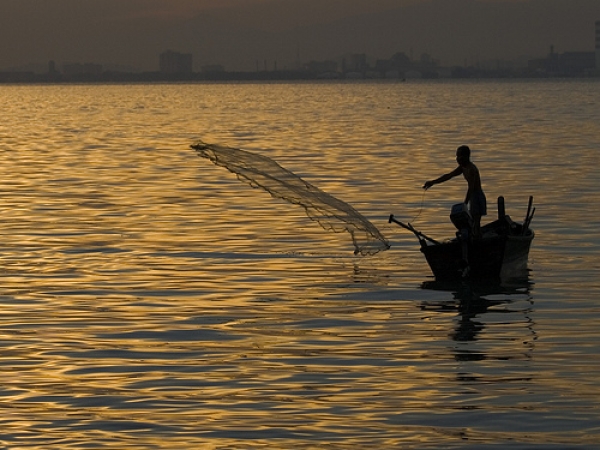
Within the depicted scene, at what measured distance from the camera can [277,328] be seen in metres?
19.1

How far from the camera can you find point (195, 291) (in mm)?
22516

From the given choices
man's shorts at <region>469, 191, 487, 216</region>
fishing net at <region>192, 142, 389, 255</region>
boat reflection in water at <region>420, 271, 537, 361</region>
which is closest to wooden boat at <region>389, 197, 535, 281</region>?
boat reflection in water at <region>420, 271, 537, 361</region>

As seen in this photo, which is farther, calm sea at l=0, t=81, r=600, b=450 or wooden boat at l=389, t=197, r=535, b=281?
wooden boat at l=389, t=197, r=535, b=281

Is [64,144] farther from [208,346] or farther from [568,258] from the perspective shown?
[208,346]

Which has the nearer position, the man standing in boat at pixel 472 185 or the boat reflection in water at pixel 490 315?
the boat reflection in water at pixel 490 315

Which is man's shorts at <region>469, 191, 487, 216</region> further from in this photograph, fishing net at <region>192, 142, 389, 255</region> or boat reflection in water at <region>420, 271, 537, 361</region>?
fishing net at <region>192, 142, 389, 255</region>

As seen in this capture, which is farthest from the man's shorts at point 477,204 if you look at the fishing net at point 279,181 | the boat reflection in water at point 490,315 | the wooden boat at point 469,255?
the fishing net at point 279,181

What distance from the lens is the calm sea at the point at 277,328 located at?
13.7m

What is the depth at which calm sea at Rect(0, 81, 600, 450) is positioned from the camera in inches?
540

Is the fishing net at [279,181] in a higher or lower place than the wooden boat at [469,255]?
higher

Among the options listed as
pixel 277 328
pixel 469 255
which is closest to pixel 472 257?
pixel 469 255

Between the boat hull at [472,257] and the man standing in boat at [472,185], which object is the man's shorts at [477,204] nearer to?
the man standing in boat at [472,185]

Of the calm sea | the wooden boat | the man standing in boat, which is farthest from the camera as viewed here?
the man standing in boat

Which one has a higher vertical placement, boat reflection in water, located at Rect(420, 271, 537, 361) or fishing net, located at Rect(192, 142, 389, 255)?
fishing net, located at Rect(192, 142, 389, 255)
